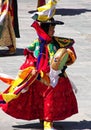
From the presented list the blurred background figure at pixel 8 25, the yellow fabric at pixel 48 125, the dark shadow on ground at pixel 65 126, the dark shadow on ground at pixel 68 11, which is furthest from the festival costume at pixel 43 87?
the dark shadow on ground at pixel 68 11

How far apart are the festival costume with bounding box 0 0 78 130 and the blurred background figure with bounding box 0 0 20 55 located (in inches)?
176

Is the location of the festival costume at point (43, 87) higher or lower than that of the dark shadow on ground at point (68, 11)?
higher

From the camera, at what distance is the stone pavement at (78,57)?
25.3 feet

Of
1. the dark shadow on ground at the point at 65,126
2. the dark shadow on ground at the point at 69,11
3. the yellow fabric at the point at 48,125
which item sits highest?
the yellow fabric at the point at 48,125

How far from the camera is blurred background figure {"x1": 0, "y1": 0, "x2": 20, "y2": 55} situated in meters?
11.6

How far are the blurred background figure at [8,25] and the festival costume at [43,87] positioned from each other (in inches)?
176

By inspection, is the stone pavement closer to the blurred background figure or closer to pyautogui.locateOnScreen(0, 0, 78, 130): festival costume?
the blurred background figure

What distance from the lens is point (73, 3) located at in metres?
21.2

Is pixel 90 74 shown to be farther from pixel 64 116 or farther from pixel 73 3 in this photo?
pixel 73 3

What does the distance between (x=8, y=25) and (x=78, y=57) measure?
1.53 m

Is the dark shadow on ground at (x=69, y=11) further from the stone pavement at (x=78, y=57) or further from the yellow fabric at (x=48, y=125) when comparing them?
the yellow fabric at (x=48, y=125)

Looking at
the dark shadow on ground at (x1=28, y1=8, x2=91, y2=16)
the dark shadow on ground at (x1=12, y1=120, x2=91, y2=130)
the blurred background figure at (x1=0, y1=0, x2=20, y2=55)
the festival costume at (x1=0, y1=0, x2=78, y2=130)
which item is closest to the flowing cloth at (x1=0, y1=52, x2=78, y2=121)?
the festival costume at (x1=0, y1=0, x2=78, y2=130)

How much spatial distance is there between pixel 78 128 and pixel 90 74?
313cm

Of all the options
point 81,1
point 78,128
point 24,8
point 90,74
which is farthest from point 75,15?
point 78,128
